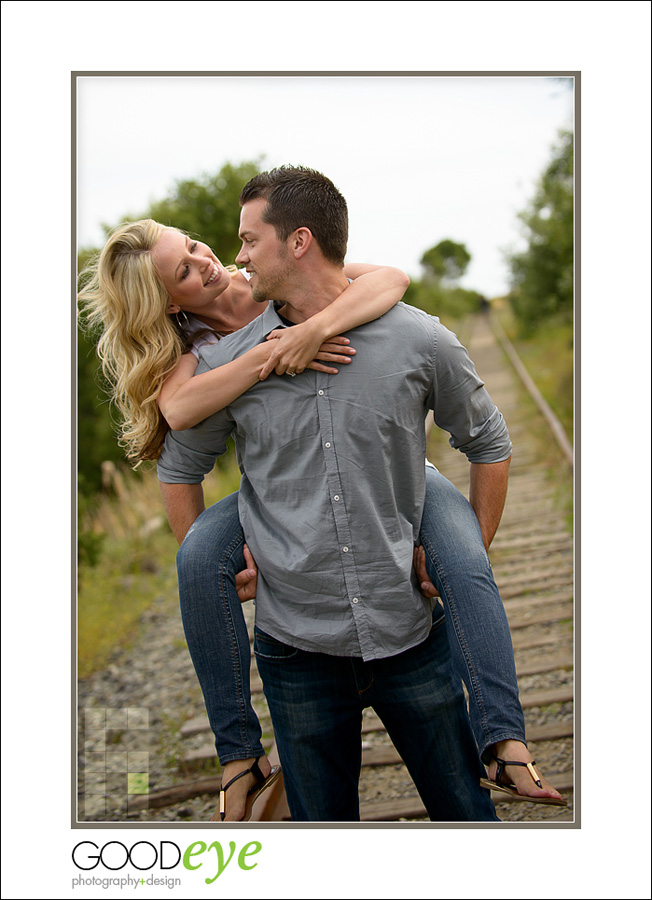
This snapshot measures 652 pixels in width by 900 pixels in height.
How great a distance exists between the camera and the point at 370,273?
2.21m

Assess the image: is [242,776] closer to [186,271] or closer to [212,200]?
[186,271]

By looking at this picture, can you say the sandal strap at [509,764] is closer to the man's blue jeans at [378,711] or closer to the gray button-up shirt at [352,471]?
the man's blue jeans at [378,711]

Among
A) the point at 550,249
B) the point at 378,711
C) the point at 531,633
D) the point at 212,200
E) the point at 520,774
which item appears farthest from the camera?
the point at 550,249

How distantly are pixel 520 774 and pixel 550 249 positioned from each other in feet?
40.3

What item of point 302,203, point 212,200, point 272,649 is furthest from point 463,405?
point 212,200

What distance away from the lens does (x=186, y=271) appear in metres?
2.34

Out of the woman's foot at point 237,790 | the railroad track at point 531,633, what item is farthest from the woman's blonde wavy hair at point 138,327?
the railroad track at point 531,633

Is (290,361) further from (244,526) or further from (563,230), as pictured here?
(563,230)

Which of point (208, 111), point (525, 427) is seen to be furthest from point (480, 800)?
point (525, 427)

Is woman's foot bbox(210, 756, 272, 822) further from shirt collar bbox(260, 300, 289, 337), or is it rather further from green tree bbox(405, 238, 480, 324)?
green tree bbox(405, 238, 480, 324)

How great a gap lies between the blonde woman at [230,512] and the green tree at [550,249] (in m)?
10.5

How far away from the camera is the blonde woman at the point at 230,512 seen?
2.04 metres
